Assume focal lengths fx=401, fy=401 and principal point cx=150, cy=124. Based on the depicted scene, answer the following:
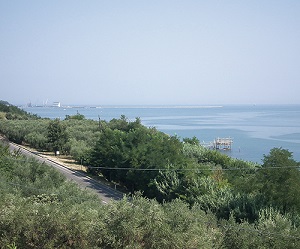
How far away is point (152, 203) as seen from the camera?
10.6 meters

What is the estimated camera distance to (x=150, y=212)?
1012 cm

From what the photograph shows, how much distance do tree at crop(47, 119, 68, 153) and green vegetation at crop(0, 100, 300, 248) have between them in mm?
4029

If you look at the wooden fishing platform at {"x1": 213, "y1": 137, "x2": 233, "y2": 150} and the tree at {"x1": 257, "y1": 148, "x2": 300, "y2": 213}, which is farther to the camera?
the wooden fishing platform at {"x1": 213, "y1": 137, "x2": 233, "y2": 150}

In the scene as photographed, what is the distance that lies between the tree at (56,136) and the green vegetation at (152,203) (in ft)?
13.2

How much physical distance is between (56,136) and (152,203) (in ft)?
115

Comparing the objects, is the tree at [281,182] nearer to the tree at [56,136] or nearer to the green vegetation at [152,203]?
the green vegetation at [152,203]

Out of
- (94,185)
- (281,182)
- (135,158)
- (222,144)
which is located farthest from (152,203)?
(222,144)

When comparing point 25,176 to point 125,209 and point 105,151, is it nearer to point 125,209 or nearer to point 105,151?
point 105,151

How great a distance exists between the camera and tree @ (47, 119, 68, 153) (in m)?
43.7

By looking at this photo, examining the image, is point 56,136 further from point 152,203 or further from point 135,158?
point 152,203

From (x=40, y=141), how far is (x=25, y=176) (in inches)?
1024

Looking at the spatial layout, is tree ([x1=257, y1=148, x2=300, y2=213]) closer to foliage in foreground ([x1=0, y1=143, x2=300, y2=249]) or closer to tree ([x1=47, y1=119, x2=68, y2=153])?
foliage in foreground ([x1=0, y1=143, x2=300, y2=249])

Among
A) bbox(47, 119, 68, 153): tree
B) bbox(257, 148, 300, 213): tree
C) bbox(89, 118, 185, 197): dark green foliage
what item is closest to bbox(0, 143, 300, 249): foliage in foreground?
bbox(257, 148, 300, 213): tree

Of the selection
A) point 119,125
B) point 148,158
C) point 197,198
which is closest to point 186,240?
point 197,198
